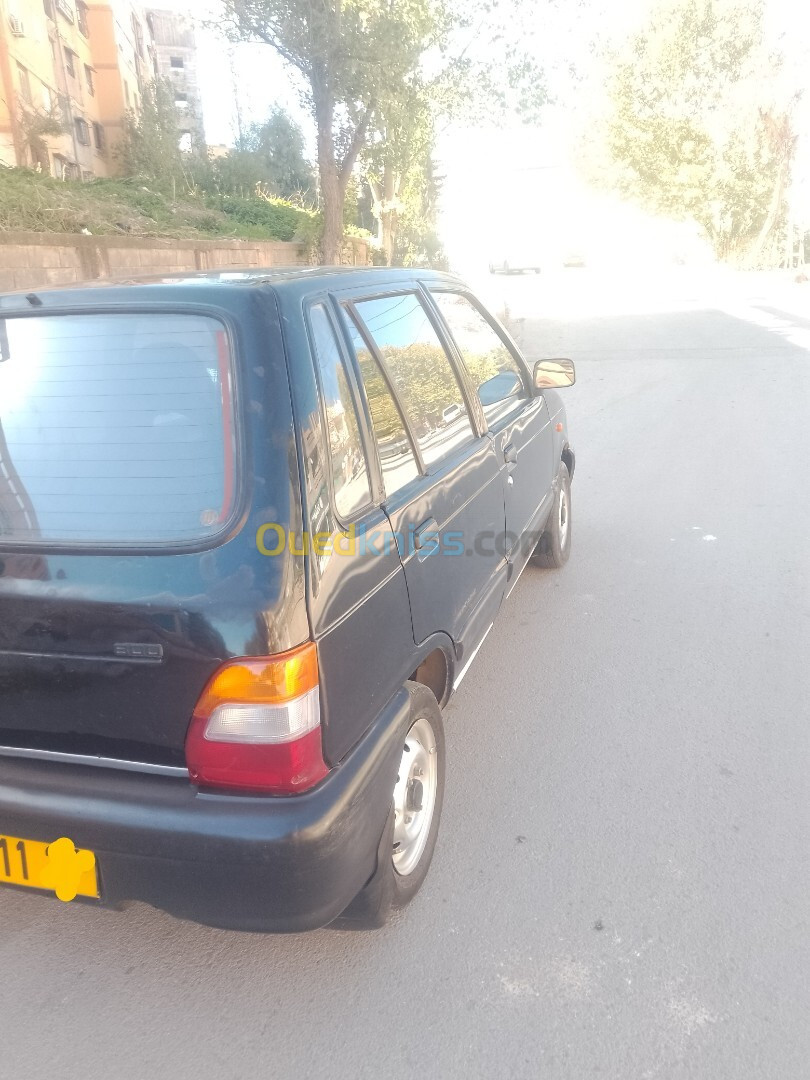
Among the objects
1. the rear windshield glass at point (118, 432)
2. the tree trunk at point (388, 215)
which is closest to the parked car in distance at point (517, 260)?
the tree trunk at point (388, 215)

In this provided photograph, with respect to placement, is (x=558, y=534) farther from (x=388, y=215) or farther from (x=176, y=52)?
(x=176, y=52)

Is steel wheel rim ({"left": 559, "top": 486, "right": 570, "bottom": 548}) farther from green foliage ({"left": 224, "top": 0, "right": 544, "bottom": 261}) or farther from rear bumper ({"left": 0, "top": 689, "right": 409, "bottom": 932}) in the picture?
green foliage ({"left": 224, "top": 0, "right": 544, "bottom": 261})

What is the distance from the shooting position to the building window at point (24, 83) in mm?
18016

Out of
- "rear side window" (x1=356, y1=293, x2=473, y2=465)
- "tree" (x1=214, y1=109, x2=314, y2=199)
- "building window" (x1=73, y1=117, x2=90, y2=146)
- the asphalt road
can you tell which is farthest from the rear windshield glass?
"building window" (x1=73, y1=117, x2=90, y2=146)

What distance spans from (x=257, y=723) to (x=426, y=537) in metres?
0.90

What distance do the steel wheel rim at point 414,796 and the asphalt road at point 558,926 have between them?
5.8 inches

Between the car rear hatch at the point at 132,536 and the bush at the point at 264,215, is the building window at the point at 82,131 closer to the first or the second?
the bush at the point at 264,215

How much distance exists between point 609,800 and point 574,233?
44751 mm

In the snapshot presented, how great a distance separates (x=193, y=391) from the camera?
Answer: 2.05 m

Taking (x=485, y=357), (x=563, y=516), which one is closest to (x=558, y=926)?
(x=485, y=357)

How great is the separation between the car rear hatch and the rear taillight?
4cm

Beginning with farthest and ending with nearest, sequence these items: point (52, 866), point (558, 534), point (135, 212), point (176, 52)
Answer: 1. point (176, 52)
2. point (135, 212)
3. point (558, 534)
4. point (52, 866)

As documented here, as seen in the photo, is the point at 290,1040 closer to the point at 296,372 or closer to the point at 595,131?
the point at 296,372

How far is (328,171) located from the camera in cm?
1449
